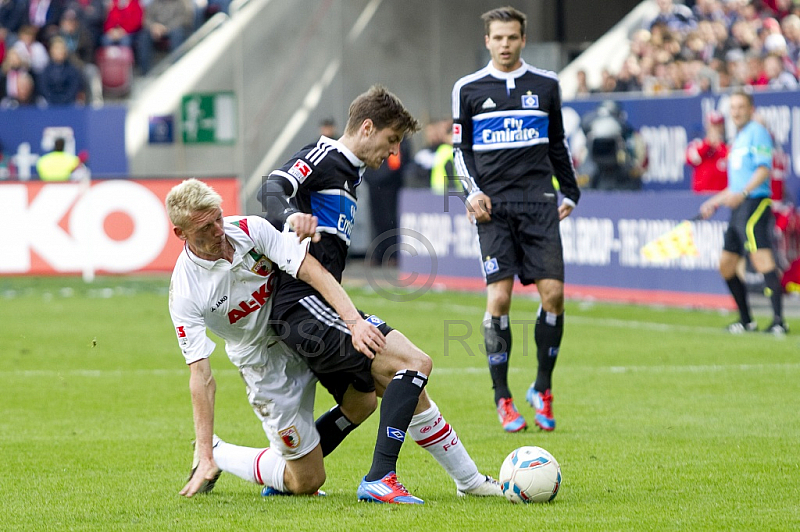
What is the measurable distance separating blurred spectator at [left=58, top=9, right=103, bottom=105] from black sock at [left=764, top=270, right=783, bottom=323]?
1536cm

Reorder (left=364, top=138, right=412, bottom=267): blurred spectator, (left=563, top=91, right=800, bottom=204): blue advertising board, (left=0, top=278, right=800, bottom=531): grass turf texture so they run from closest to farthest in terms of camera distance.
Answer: (left=0, top=278, right=800, bottom=531): grass turf texture
(left=563, top=91, right=800, bottom=204): blue advertising board
(left=364, top=138, right=412, bottom=267): blurred spectator

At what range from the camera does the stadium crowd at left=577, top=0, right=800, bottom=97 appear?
16906mm

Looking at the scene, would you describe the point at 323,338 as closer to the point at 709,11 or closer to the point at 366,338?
the point at 366,338

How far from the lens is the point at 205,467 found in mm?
5336

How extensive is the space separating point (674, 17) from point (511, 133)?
1304cm

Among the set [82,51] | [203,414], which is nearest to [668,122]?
[82,51]

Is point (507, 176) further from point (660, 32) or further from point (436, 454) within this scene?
point (660, 32)

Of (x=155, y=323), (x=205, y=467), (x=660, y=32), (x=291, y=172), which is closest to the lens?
(x=205, y=467)

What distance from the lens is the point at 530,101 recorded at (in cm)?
788

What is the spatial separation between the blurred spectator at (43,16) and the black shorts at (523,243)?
61.4 ft

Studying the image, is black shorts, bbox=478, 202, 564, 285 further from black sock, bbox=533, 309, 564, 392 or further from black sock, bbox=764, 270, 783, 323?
black sock, bbox=764, 270, 783, 323

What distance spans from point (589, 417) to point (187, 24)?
19.1 meters

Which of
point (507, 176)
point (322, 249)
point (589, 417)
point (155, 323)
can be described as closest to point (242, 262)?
point (322, 249)

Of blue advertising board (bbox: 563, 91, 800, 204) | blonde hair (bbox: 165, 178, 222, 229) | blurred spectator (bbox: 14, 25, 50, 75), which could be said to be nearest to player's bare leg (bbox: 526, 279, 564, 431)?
blonde hair (bbox: 165, 178, 222, 229)
